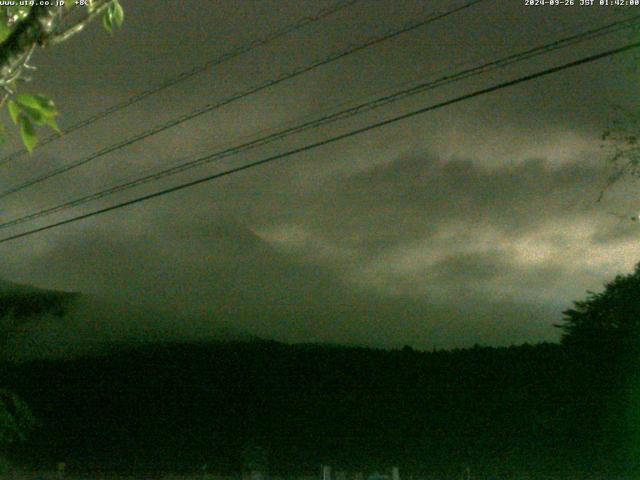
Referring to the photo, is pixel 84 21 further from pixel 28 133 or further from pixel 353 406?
pixel 353 406

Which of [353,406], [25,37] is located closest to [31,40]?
[25,37]

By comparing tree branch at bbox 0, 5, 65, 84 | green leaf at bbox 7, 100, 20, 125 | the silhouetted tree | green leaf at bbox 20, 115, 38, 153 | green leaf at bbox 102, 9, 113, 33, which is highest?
the silhouetted tree

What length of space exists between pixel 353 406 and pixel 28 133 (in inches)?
729

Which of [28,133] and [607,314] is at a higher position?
[607,314]

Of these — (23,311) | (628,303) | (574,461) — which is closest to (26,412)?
(23,311)

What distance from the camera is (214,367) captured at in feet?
77.7

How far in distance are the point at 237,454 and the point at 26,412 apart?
28.9ft

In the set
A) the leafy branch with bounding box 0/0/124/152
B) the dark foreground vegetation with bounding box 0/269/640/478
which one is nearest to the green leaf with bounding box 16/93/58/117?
the leafy branch with bounding box 0/0/124/152

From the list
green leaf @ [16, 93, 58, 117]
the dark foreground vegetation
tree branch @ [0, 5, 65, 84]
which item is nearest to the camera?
green leaf @ [16, 93, 58, 117]

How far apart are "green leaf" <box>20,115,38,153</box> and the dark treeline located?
53.0 ft

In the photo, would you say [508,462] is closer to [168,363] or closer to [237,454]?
[237,454]

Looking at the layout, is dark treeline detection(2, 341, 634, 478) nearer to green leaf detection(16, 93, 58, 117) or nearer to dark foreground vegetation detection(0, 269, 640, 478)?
dark foreground vegetation detection(0, 269, 640, 478)

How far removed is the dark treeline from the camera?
17344 millimetres

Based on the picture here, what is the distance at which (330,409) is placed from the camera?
20828 mm
